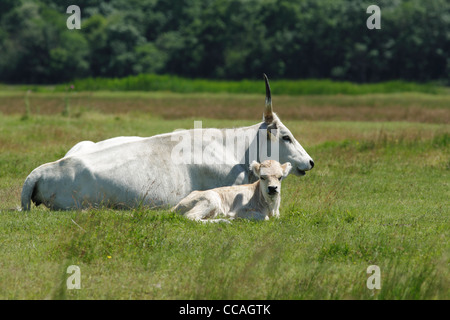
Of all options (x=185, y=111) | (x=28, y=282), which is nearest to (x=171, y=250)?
(x=28, y=282)

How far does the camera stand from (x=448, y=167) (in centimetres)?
1585

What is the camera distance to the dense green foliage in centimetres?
7419

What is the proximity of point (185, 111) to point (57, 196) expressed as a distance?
83.6ft

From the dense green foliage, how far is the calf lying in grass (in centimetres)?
6617

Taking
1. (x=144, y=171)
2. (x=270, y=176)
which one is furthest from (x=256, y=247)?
(x=144, y=171)

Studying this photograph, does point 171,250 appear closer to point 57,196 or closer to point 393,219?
point 57,196

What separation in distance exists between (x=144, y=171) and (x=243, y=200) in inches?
64.8

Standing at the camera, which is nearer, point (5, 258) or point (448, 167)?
point (5, 258)

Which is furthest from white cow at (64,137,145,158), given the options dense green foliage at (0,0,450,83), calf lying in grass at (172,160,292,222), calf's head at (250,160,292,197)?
dense green foliage at (0,0,450,83)

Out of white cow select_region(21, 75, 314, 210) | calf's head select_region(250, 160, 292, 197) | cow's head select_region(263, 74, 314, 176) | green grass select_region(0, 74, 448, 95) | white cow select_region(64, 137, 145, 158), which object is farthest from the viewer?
green grass select_region(0, 74, 448, 95)

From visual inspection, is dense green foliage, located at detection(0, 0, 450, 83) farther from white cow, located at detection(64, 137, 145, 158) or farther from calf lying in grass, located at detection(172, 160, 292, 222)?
calf lying in grass, located at detection(172, 160, 292, 222)

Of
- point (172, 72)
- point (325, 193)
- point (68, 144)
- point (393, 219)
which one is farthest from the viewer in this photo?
point (172, 72)

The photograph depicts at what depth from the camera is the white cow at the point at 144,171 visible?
10.1 meters

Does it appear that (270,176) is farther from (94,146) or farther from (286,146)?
(94,146)
